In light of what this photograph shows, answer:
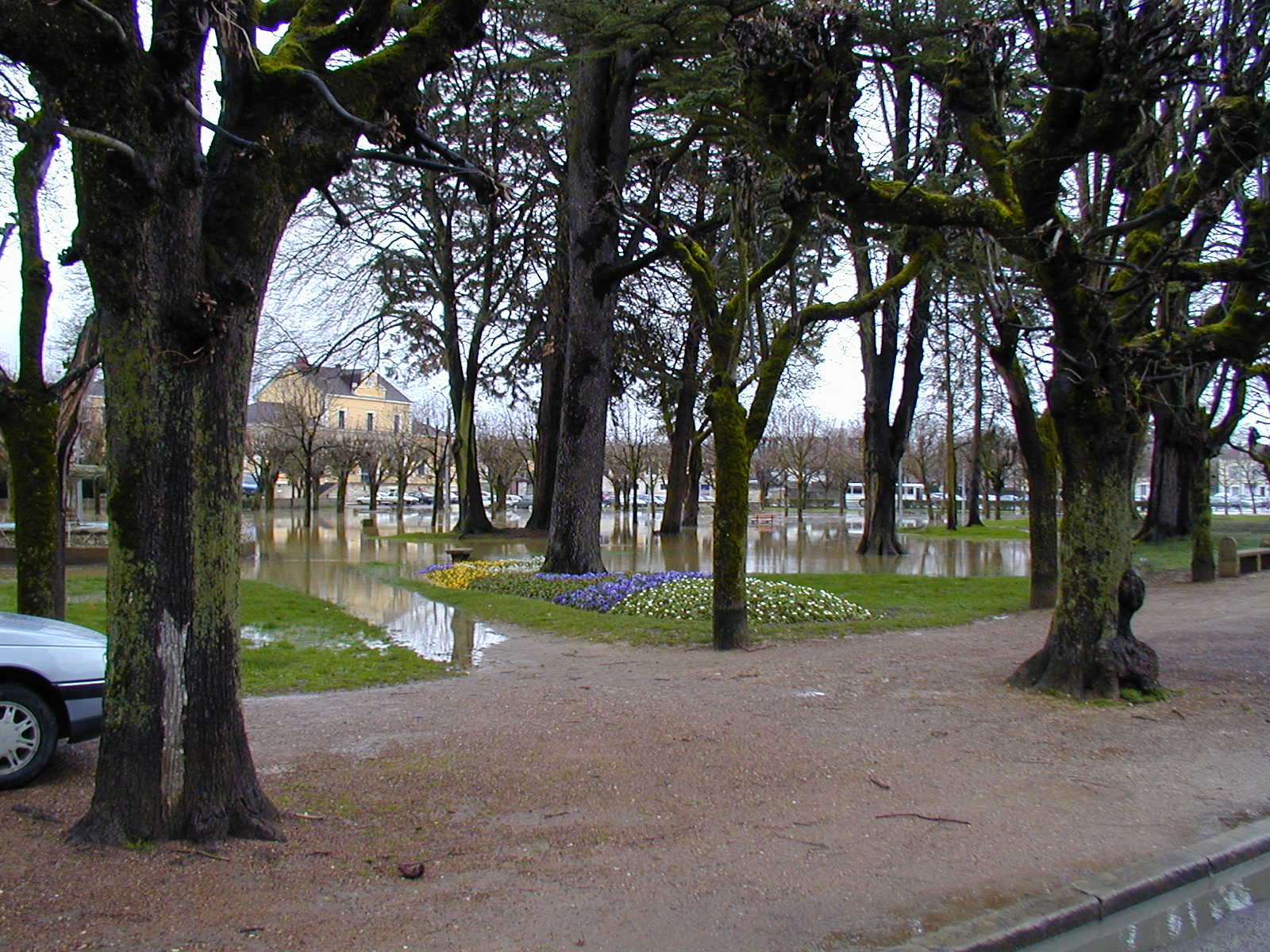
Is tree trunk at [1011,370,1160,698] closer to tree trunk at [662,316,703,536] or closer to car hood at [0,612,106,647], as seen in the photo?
car hood at [0,612,106,647]

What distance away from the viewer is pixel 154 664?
4.23 m

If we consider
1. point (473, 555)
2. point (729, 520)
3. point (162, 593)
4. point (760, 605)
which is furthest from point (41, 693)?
point (473, 555)

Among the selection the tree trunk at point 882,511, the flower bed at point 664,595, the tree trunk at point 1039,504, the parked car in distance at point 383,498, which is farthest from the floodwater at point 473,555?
the parked car in distance at point 383,498

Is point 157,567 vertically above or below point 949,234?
below

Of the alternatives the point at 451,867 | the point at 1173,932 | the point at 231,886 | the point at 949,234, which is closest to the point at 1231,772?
the point at 1173,932

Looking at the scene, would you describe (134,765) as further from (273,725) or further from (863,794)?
(863,794)

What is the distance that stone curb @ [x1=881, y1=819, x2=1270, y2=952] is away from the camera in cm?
371

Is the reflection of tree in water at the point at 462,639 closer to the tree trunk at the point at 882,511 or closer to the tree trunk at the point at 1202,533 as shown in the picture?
the tree trunk at the point at 1202,533

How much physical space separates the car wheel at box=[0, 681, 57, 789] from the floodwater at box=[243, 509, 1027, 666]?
16.0 ft

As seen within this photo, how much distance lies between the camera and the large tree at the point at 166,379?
166 inches

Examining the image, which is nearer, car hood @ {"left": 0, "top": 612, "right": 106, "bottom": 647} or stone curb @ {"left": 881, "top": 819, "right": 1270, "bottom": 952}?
stone curb @ {"left": 881, "top": 819, "right": 1270, "bottom": 952}

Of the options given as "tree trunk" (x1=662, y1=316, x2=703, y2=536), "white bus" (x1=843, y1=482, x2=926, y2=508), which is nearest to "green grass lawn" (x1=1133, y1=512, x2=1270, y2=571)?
"tree trunk" (x1=662, y1=316, x2=703, y2=536)

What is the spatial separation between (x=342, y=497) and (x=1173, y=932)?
5832 centimetres

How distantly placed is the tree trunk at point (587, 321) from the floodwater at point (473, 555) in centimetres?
318
